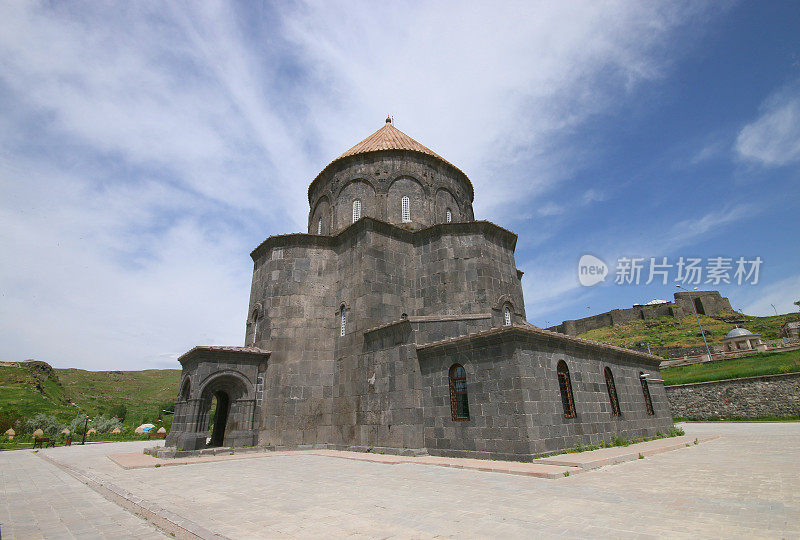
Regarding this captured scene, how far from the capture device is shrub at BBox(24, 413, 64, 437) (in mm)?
30094

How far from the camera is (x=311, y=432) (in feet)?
51.8

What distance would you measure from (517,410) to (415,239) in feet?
31.0

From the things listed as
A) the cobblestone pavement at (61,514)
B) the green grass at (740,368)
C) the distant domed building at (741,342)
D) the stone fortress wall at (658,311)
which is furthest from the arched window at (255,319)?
the stone fortress wall at (658,311)

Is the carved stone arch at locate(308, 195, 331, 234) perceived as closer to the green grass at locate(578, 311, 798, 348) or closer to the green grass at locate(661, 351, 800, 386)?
the green grass at locate(661, 351, 800, 386)

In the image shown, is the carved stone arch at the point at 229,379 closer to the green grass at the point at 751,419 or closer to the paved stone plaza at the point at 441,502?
the paved stone plaza at the point at 441,502

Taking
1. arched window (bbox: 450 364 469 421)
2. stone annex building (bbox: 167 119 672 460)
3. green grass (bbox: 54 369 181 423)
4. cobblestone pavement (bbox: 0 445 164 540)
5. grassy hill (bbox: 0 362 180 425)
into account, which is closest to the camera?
cobblestone pavement (bbox: 0 445 164 540)

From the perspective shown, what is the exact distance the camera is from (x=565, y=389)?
12039 mm

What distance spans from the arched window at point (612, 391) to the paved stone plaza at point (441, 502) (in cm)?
377

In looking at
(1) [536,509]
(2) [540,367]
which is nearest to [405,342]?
(2) [540,367]

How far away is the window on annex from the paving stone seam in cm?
1494

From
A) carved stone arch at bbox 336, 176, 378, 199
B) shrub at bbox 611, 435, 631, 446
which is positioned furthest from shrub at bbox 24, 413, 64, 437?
shrub at bbox 611, 435, 631, 446

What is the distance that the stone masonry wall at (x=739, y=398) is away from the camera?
2316 centimetres

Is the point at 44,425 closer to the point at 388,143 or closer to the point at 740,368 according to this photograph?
the point at 388,143

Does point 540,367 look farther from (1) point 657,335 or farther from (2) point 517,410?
(1) point 657,335
